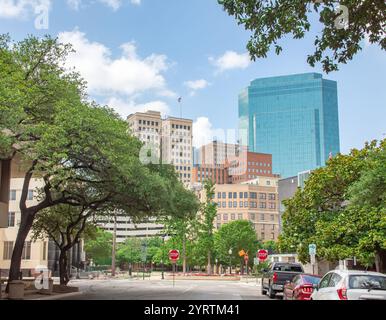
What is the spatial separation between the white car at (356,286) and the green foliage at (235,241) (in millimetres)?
82030

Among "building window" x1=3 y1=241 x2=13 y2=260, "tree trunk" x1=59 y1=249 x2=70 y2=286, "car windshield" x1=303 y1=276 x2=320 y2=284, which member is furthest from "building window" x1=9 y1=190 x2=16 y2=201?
"car windshield" x1=303 y1=276 x2=320 y2=284

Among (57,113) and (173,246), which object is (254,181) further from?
(57,113)

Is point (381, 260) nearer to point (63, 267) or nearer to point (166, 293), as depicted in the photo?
point (166, 293)

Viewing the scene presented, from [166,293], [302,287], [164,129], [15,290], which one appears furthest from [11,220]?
[302,287]

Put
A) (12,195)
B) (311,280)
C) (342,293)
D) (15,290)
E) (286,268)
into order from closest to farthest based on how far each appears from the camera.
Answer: (342,293) < (311,280) < (15,290) < (286,268) < (12,195)

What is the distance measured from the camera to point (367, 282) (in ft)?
40.9

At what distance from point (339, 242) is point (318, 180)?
5.65m

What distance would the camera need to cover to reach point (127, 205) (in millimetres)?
31719

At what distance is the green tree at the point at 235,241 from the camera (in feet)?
311

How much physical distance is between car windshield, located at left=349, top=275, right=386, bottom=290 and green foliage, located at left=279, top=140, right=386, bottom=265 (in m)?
15.3

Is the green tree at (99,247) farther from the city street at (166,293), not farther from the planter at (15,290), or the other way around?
the planter at (15,290)
